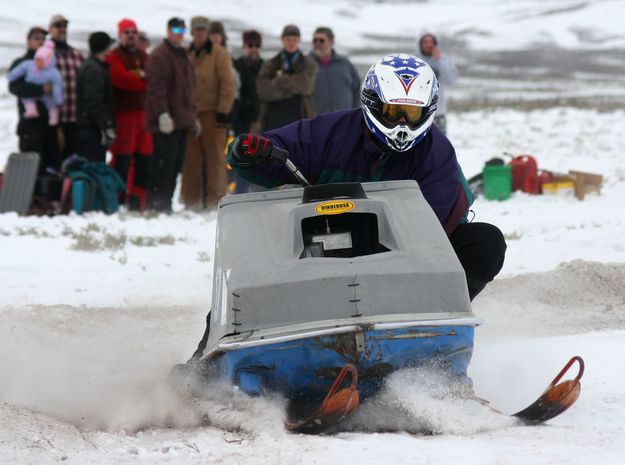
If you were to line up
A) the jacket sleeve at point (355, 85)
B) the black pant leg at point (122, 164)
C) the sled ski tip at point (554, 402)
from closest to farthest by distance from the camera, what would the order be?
the sled ski tip at point (554, 402) → the black pant leg at point (122, 164) → the jacket sleeve at point (355, 85)

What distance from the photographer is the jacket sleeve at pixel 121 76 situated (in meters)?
11.2

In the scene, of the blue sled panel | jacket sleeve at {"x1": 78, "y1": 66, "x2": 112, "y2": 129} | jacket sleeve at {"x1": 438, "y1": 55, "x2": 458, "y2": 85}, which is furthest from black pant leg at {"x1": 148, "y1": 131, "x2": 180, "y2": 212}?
the blue sled panel

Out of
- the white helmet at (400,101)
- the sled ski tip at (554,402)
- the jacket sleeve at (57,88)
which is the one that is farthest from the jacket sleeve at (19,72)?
the sled ski tip at (554,402)

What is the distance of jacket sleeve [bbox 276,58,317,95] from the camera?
37.5 ft

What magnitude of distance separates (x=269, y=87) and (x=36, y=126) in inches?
96.1

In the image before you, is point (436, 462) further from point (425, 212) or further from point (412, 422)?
point (425, 212)

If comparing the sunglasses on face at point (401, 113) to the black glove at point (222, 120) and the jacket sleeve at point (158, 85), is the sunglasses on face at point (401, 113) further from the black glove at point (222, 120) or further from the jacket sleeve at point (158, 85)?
the black glove at point (222, 120)

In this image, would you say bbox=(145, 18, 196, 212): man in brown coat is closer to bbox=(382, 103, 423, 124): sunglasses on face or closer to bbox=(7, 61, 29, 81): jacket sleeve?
bbox=(7, 61, 29, 81): jacket sleeve

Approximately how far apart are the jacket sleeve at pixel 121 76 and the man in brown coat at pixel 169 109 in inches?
A: 13.2

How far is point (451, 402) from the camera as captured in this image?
434 centimetres

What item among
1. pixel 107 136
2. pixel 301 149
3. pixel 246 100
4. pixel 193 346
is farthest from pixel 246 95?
pixel 301 149

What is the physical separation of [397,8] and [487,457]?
84905 millimetres

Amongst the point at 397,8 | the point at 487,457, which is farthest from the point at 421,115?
the point at 397,8

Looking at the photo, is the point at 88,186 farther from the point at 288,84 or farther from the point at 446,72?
the point at 446,72
